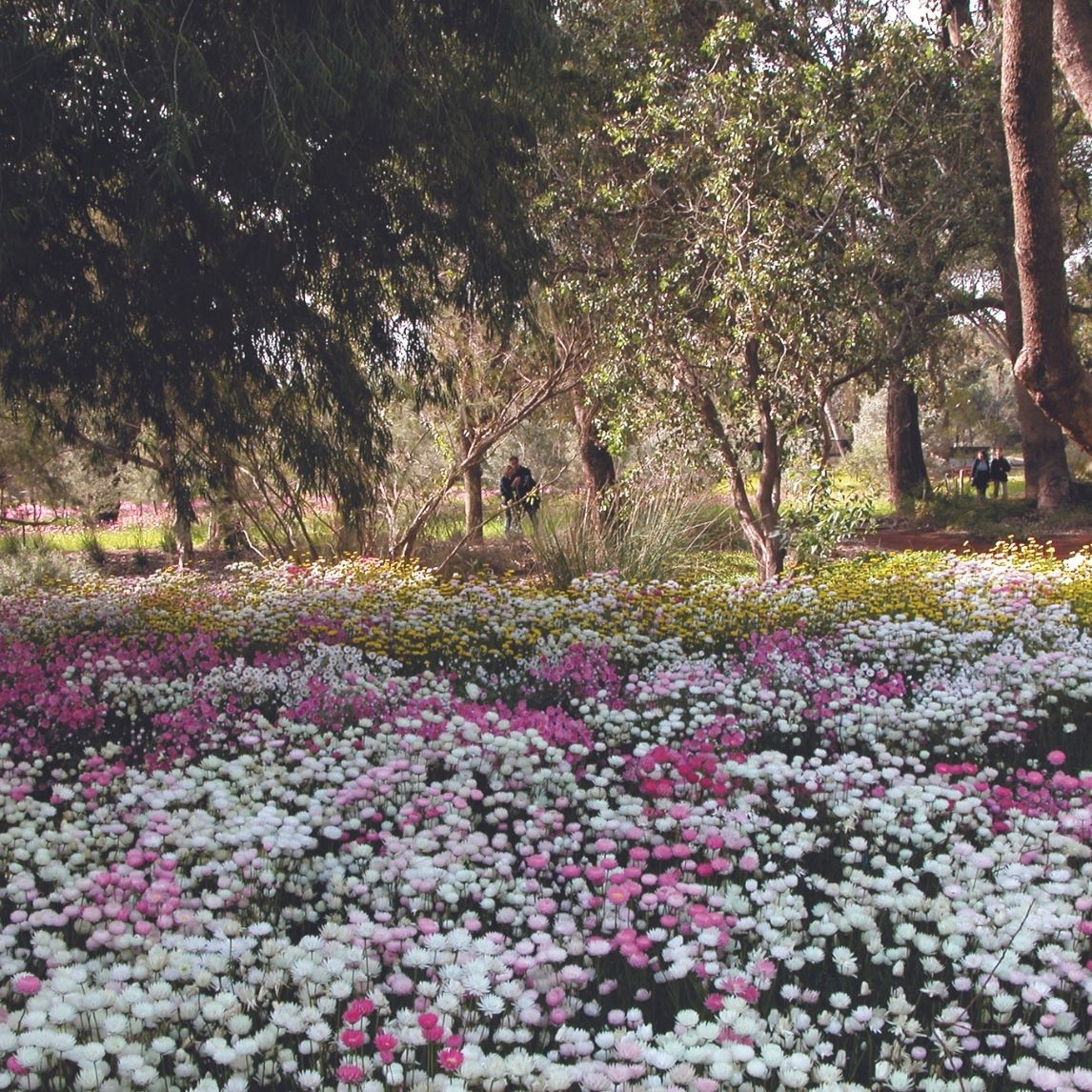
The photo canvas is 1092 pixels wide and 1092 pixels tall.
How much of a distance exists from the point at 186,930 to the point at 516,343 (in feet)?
29.6

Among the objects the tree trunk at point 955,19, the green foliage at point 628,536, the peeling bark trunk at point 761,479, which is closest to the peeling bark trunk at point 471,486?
the green foliage at point 628,536

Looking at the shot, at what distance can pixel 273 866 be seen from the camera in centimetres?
308

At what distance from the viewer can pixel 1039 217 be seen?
6176mm

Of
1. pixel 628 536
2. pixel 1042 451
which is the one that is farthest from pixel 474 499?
pixel 1042 451

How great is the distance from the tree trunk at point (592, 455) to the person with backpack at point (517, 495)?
68 cm

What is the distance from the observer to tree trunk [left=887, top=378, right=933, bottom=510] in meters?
19.5

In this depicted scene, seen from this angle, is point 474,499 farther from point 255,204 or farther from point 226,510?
point 255,204

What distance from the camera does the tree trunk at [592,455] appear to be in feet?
38.4

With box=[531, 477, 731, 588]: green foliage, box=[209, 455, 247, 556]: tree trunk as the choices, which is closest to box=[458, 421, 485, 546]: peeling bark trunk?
box=[531, 477, 731, 588]: green foliage

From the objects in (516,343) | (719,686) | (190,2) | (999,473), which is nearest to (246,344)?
(190,2)

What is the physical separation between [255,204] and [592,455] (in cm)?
956

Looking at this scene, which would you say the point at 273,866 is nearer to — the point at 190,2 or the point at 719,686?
the point at 719,686

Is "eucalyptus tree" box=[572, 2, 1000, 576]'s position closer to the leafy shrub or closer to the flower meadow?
the flower meadow

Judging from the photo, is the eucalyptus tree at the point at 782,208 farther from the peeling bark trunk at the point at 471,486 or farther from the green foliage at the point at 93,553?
the green foliage at the point at 93,553
